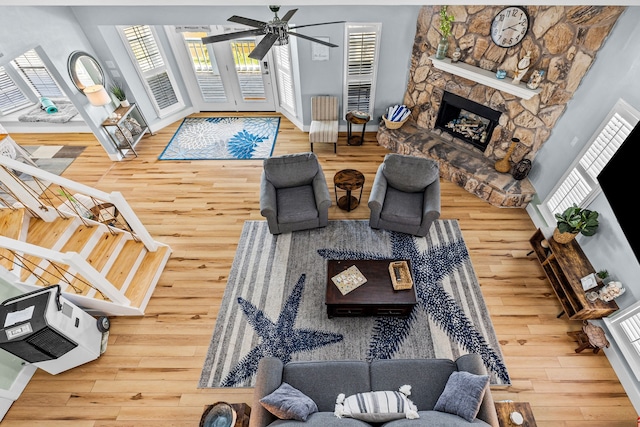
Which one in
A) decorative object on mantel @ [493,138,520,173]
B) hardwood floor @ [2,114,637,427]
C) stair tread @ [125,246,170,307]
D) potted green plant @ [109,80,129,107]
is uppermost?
potted green plant @ [109,80,129,107]

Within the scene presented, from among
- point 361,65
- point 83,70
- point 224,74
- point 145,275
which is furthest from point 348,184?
point 83,70

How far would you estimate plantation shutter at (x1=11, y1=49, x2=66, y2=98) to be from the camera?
231 inches

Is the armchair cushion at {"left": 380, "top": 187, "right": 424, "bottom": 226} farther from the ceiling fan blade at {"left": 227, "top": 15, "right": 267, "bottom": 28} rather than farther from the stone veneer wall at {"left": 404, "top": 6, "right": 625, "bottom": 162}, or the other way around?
the ceiling fan blade at {"left": 227, "top": 15, "right": 267, "bottom": 28}

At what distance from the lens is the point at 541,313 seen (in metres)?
3.63

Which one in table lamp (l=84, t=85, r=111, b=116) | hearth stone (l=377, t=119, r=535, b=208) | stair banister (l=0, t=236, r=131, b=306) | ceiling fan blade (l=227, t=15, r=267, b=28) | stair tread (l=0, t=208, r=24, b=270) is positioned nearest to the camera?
ceiling fan blade (l=227, t=15, r=267, b=28)

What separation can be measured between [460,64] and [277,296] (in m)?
4.19

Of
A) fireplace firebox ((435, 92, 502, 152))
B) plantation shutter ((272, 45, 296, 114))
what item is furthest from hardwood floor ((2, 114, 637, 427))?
plantation shutter ((272, 45, 296, 114))

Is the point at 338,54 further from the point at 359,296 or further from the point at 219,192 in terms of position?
the point at 359,296

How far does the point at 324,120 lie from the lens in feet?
19.0

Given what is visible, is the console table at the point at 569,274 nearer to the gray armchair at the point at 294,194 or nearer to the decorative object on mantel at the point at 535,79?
the decorative object on mantel at the point at 535,79

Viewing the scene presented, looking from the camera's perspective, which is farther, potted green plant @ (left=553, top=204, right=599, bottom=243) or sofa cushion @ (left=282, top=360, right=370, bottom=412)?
potted green plant @ (left=553, top=204, right=599, bottom=243)

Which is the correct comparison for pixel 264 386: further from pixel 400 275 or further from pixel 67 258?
pixel 67 258

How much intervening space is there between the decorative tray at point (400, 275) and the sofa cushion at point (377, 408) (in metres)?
1.06

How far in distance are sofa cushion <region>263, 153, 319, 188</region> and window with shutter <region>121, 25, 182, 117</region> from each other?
11.4 feet
